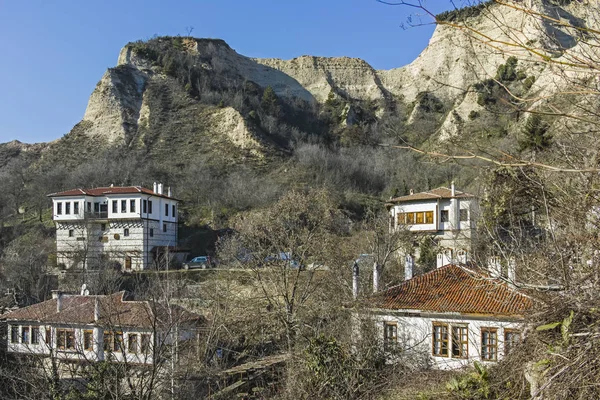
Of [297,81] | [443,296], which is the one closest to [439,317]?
[443,296]

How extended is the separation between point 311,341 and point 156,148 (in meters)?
50.4

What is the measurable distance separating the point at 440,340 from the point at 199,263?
23870 mm

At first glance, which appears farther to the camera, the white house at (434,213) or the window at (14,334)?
the white house at (434,213)

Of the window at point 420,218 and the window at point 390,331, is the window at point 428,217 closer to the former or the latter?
the window at point 420,218

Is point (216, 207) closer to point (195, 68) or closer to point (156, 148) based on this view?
point (156, 148)

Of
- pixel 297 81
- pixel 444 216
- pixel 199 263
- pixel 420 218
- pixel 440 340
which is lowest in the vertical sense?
pixel 440 340

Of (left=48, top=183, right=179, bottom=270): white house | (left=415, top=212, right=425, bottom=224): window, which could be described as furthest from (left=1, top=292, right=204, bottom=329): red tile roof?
(left=415, top=212, right=425, bottom=224): window

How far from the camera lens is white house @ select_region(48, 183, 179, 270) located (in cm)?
3719

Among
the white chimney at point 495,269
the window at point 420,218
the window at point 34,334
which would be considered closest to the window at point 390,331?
the white chimney at point 495,269

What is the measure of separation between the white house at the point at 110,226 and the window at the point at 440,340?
25.6 metres

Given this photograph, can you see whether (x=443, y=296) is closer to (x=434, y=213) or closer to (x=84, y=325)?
(x=84, y=325)

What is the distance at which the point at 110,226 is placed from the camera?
38.2m

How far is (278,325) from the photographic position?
19.6 meters

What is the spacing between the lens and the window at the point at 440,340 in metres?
14.4
